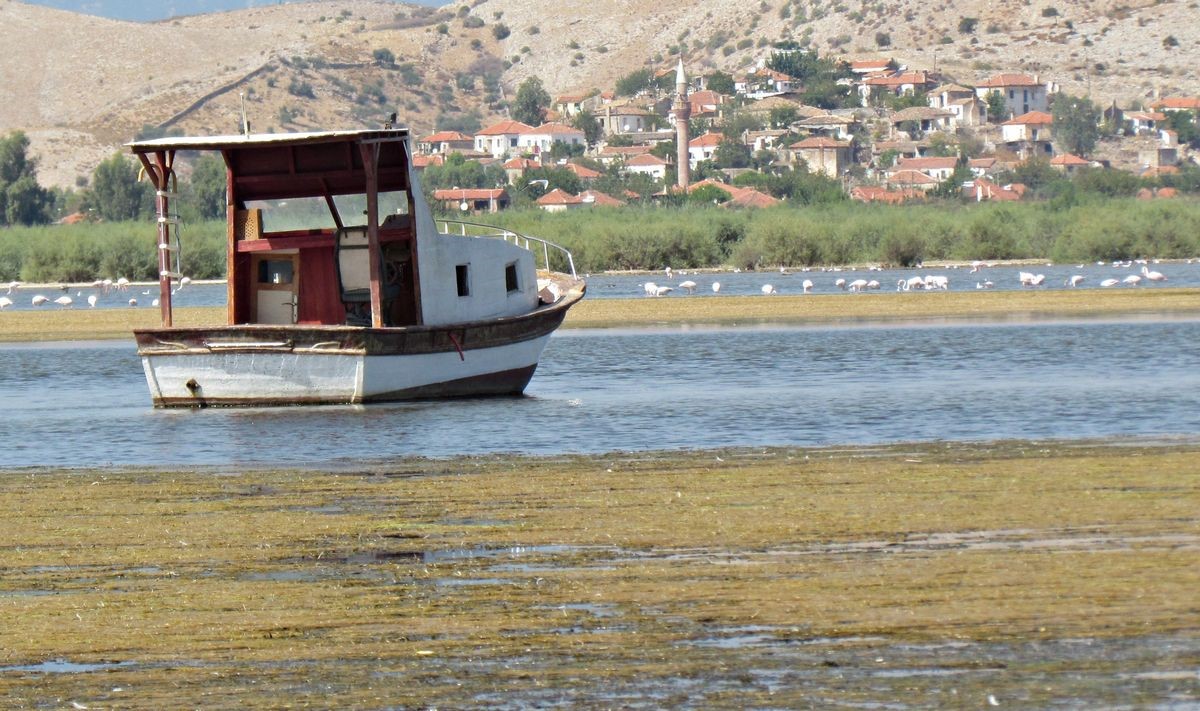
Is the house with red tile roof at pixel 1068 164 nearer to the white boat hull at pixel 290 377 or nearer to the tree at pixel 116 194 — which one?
the tree at pixel 116 194

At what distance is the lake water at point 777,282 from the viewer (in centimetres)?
6819

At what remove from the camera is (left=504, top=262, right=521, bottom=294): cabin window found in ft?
101

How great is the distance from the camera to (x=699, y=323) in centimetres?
5122

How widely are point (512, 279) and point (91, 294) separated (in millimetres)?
51662

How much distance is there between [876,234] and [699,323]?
44969 mm

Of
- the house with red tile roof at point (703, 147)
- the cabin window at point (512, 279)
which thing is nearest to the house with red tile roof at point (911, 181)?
the house with red tile roof at point (703, 147)

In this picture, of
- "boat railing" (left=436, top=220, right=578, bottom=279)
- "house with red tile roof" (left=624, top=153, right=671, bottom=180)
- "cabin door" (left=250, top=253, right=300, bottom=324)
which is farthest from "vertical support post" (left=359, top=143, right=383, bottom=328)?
"house with red tile roof" (left=624, top=153, right=671, bottom=180)

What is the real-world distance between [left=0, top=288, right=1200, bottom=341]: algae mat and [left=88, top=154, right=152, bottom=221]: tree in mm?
74876

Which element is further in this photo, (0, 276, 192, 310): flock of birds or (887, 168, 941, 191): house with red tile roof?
(887, 168, 941, 191): house with red tile roof

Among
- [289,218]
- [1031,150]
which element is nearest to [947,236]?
[289,218]

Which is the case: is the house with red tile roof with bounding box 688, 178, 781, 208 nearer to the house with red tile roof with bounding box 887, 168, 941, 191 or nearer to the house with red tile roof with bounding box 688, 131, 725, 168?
the house with red tile roof with bounding box 887, 168, 941, 191

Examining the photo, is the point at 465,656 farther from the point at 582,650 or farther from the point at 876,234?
the point at 876,234

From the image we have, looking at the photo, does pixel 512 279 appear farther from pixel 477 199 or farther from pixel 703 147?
pixel 703 147

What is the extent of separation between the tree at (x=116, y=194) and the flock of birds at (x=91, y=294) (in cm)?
4471
